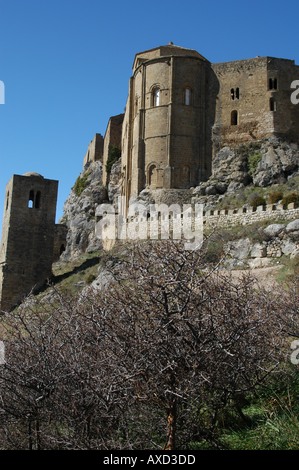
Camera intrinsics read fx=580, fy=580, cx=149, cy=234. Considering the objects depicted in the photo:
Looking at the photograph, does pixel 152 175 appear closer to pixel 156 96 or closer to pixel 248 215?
pixel 156 96

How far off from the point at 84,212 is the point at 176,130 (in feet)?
38.2

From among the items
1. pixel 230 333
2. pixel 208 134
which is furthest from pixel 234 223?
pixel 230 333

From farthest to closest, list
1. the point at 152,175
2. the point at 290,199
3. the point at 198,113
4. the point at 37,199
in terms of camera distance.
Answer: the point at 198,113 → the point at 37,199 → the point at 152,175 → the point at 290,199

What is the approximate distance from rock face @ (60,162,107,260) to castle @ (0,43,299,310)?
5291 millimetres

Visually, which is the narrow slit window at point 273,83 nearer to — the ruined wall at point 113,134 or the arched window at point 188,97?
the arched window at point 188,97

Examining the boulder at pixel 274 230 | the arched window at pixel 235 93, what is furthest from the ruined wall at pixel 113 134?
the boulder at pixel 274 230

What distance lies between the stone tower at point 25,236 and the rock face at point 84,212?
4503mm

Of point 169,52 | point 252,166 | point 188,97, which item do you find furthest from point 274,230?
point 169,52

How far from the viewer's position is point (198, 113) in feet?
122

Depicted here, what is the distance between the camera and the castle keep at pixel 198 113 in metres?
36.3

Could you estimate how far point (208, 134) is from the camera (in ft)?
122

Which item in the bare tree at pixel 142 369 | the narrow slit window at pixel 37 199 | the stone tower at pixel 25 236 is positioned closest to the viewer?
the bare tree at pixel 142 369

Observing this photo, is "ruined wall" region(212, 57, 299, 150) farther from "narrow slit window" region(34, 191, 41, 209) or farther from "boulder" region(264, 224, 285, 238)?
"boulder" region(264, 224, 285, 238)

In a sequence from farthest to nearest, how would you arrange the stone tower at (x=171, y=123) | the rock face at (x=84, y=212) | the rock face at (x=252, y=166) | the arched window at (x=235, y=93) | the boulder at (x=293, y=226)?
1. the rock face at (x=84, y=212)
2. the arched window at (x=235, y=93)
3. the stone tower at (x=171, y=123)
4. the rock face at (x=252, y=166)
5. the boulder at (x=293, y=226)
